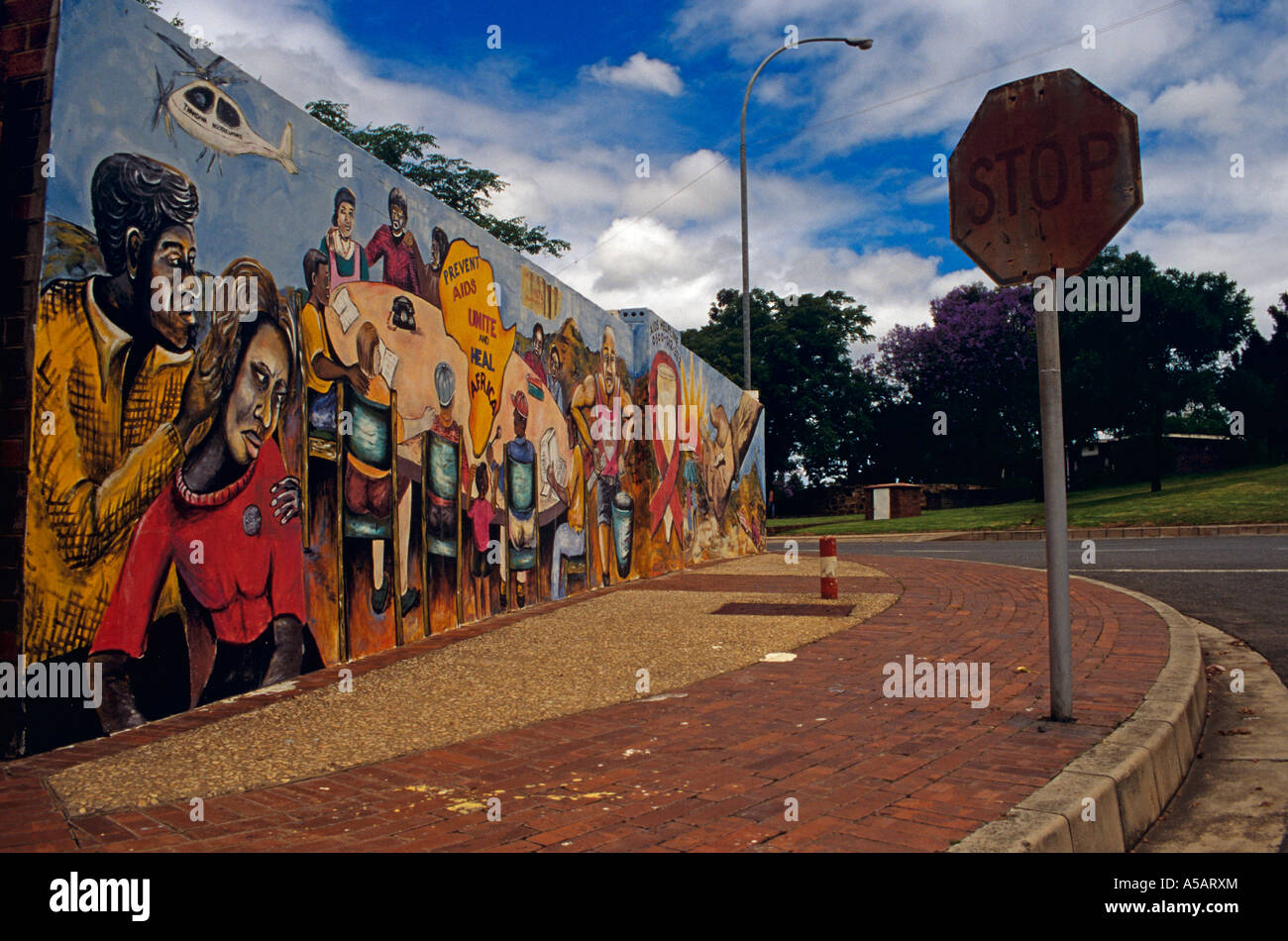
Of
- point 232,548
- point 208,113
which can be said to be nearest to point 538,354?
point 208,113

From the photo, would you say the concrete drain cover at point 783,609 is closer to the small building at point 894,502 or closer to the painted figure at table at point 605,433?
the painted figure at table at point 605,433

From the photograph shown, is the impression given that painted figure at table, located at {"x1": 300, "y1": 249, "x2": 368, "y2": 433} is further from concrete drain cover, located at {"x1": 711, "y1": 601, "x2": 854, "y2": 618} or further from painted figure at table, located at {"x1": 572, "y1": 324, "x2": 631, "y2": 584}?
painted figure at table, located at {"x1": 572, "y1": 324, "x2": 631, "y2": 584}

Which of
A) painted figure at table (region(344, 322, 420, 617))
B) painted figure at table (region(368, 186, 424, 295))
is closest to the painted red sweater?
painted figure at table (region(344, 322, 420, 617))

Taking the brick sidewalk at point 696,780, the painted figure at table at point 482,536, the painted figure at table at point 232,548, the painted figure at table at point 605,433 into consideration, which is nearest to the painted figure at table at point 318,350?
the painted figure at table at point 232,548

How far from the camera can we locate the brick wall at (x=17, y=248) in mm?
3682

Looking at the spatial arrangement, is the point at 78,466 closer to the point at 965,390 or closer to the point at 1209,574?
the point at 1209,574

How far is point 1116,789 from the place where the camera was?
3.08m

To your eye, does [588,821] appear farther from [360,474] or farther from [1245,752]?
[360,474]

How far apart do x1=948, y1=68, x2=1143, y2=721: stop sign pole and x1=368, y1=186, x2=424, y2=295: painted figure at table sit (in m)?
3.92

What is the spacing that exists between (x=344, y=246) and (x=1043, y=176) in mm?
4203

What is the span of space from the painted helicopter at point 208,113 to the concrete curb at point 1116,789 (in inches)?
187

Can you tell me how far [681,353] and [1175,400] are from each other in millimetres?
22938

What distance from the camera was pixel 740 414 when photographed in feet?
57.1
